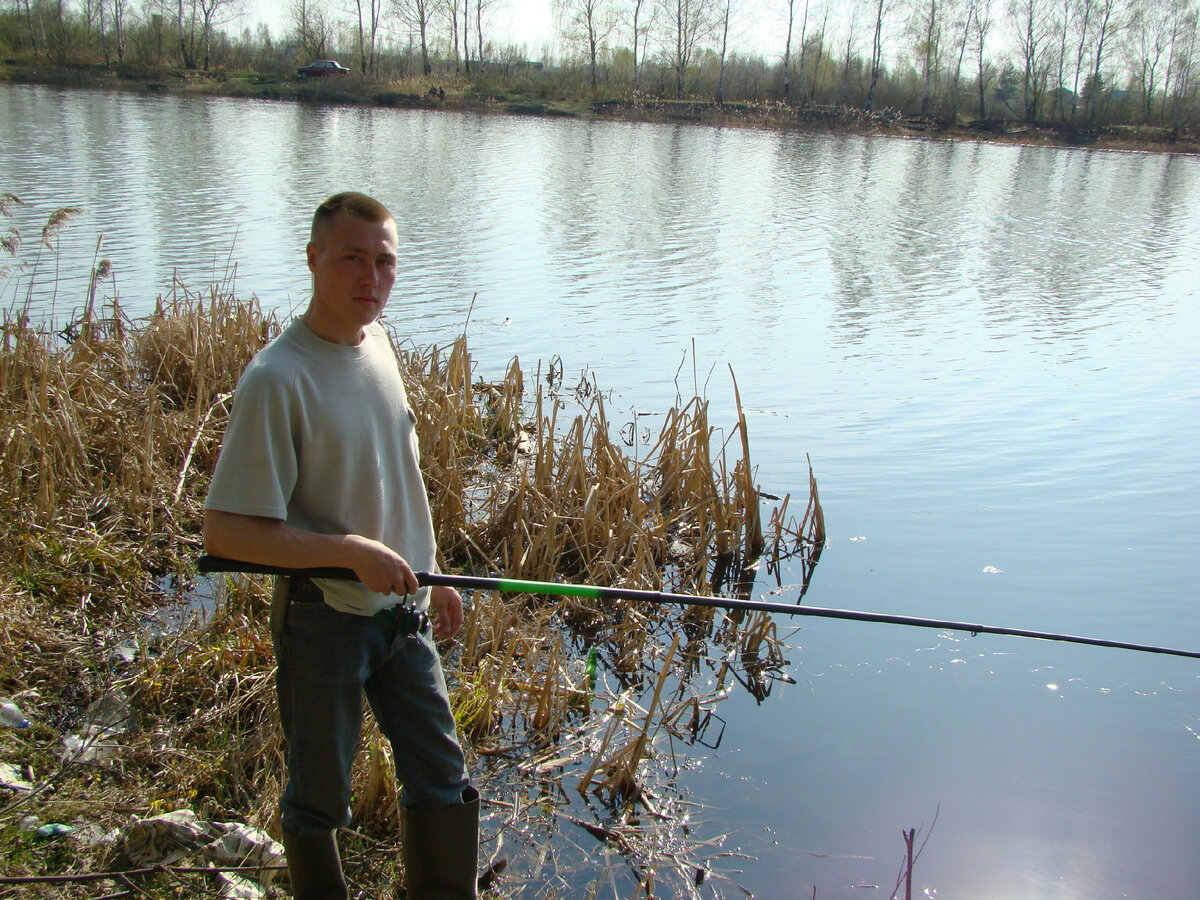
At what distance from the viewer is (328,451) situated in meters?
1.93

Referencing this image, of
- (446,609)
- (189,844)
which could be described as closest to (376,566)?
(446,609)

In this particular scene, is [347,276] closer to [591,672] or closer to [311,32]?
[591,672]

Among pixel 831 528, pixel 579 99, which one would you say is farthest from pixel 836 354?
pixel 579 99

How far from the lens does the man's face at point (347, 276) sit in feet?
6.46

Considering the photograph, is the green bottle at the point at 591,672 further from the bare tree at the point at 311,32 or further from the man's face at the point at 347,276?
the bare tree at the point at 311,32

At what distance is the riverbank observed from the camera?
136 ft

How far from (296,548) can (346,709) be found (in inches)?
15.5

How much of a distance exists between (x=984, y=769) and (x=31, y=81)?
147 feet

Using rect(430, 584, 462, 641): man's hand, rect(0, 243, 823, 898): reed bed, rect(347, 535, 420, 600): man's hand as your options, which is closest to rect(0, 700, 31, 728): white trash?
rect(0, 243, 823, 898): reed bed

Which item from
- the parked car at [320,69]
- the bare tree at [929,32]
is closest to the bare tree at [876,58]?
the bare tree at [929,32]

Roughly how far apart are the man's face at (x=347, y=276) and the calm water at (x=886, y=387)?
219 centimetres

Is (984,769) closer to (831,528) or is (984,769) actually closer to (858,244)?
(831,528)

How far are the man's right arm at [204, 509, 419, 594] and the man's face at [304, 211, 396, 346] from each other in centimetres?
41

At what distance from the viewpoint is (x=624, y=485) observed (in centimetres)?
500
